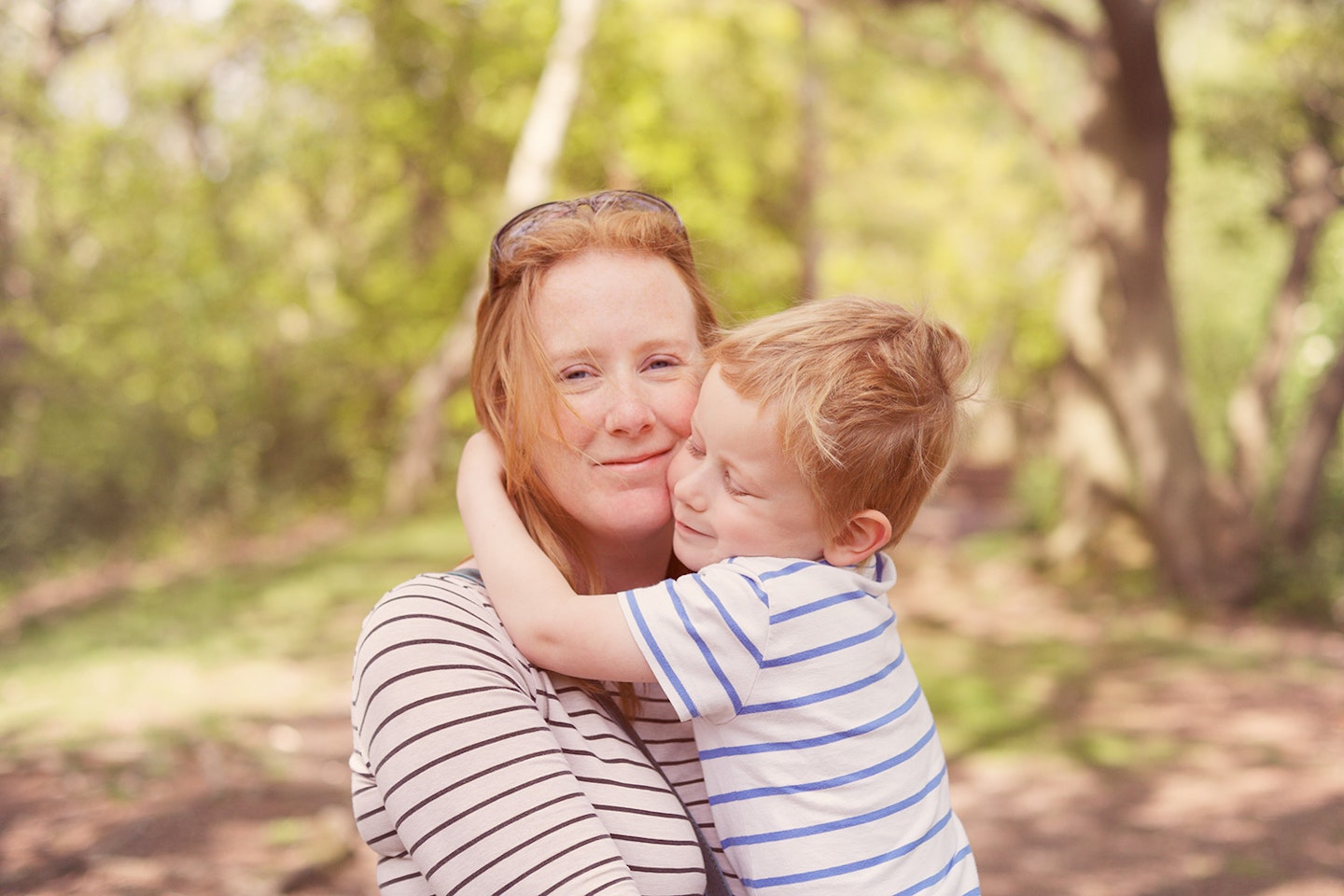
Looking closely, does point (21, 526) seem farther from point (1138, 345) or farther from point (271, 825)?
point (1138, 345)

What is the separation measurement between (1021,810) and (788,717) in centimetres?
467

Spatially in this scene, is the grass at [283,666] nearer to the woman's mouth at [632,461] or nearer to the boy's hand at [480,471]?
the boy's hand at [480,471]

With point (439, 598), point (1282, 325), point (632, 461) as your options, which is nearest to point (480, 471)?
point (632, 461)

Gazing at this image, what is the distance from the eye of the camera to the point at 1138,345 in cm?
967

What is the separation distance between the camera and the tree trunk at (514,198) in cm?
1256

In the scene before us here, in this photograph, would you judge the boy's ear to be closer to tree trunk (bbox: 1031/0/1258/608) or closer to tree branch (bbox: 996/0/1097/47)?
tree trunk (bbox: 1031/0/1258/608)

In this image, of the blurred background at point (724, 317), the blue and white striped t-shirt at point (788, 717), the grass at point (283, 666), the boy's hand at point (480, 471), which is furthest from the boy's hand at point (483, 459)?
the grass at point (283, 666)

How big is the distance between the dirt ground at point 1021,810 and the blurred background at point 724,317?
1.1 inches

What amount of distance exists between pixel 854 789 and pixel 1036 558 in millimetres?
10918

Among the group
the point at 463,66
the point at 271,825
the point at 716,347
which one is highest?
the point at 463,66

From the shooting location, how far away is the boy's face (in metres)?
1.69

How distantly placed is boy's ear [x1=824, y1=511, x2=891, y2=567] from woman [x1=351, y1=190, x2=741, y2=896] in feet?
0.86

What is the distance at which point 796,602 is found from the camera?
159 cm

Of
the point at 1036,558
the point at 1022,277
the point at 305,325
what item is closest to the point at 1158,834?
the point at 1036,558
